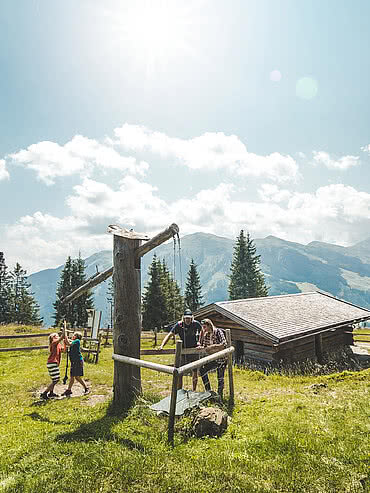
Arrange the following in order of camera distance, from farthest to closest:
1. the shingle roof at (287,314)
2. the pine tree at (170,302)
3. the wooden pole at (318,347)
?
the pine tree at (170,302)
the wooden pole at (318,347)
the shingle roof at (287,314)

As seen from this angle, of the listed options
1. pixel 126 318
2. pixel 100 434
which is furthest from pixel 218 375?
pixel 100 434

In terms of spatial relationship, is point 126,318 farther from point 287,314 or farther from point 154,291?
point 154,291

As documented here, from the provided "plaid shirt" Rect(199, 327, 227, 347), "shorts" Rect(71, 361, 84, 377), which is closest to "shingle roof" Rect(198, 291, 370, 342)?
"plaid shirt" Rect(199, 327, 227, 347)

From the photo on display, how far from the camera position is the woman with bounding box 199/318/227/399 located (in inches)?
309

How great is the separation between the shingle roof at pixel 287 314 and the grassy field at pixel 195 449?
22.6 ft

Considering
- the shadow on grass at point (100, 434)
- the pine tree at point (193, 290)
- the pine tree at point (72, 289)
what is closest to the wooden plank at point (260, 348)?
the shadow on grass at point (100, 434)

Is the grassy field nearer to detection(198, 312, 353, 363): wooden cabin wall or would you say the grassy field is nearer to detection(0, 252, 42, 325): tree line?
detection(198, 312, 353, 363): wooden cabin wall

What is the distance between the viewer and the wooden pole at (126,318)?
7.27m

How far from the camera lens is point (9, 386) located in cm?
1058

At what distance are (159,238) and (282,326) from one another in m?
10.8

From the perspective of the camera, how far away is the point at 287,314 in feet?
59.0

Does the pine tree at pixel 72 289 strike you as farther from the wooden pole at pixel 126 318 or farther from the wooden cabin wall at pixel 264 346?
the wooden pole at pixel 126 318

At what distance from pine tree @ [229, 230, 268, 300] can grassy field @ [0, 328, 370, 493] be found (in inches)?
1700

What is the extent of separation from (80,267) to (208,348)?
4325 centimetres
